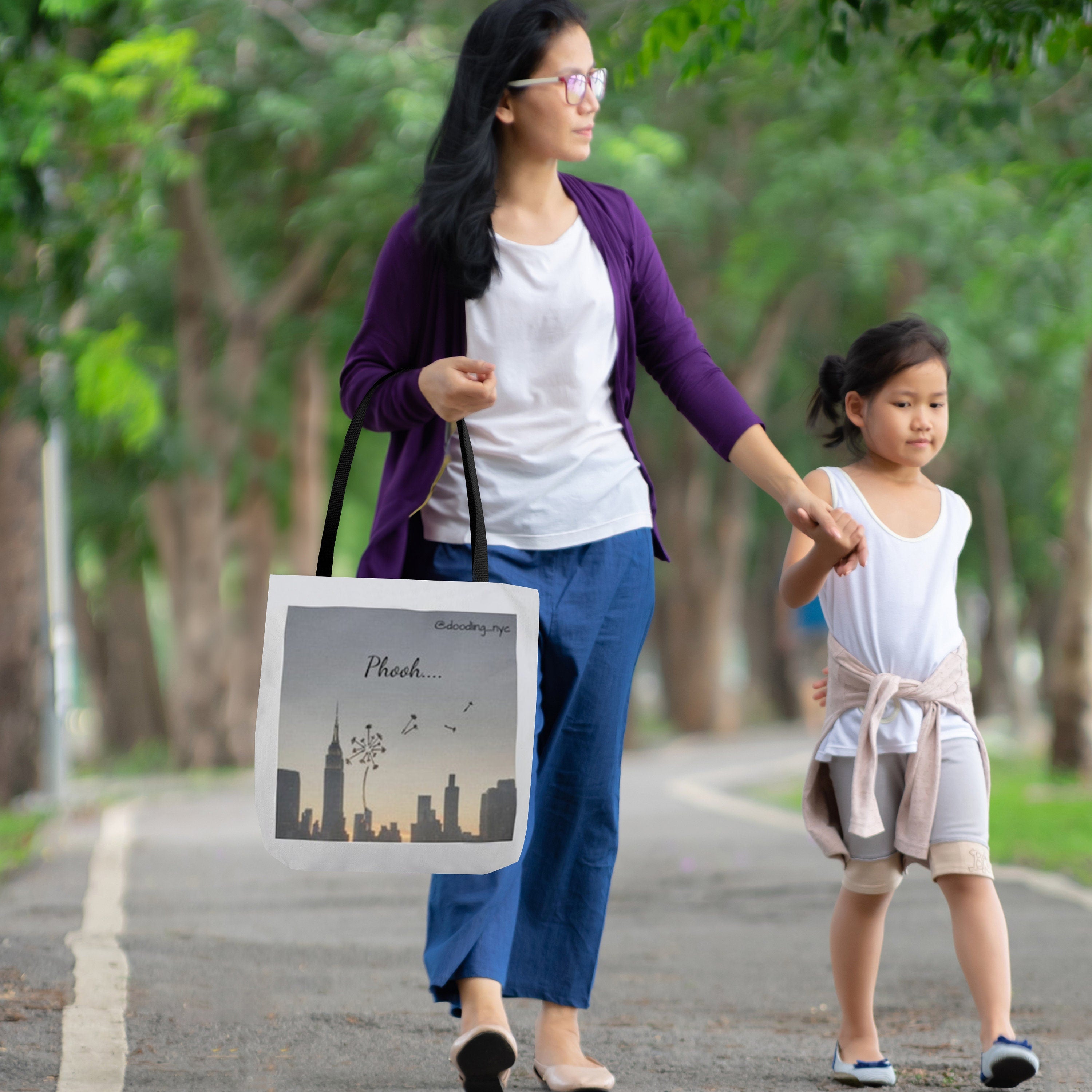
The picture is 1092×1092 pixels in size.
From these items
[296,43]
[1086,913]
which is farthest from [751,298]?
[1086,913]

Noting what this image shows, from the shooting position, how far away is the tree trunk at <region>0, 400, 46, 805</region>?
12.3m

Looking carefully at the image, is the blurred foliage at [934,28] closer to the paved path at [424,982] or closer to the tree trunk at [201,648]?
the paved path at [424,982]

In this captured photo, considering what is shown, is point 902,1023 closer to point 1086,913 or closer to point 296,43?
point 1086,913

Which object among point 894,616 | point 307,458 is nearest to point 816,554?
point 894,616

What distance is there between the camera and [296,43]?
1382 centimetres

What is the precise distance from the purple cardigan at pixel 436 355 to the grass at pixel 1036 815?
2.25 metres

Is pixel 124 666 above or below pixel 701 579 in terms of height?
below

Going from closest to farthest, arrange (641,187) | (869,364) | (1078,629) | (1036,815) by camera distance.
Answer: (869,364) → (1036,815) → (1078,629) → (641,187)

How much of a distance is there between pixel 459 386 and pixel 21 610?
1003cm

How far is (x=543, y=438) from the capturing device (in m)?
3.51

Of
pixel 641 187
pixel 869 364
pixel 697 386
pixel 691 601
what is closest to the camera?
pixel 697 386

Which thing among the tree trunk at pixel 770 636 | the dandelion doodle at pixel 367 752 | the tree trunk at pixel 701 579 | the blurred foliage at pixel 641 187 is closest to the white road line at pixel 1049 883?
the blurred foliage at pixel 641 187

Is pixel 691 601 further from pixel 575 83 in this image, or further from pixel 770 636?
pixel 575 83

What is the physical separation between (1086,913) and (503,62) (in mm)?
4246
